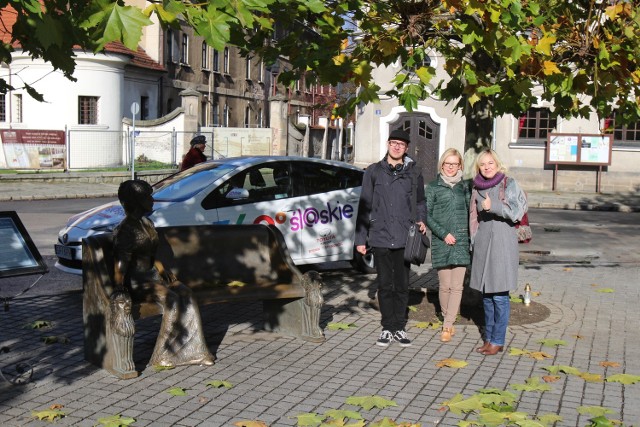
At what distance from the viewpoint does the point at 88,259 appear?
7293 millimetres

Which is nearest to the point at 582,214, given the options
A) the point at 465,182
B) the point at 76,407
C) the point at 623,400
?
the point at 465,182

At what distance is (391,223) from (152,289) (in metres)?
2.12

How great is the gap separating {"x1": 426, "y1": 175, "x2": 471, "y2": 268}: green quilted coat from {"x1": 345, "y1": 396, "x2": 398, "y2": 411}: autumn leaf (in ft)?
7.41

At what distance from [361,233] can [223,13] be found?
3401mm

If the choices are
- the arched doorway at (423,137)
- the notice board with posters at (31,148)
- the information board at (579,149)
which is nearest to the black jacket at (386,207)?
the information board at (579,149)

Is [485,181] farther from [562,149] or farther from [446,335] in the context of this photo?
[562,149]

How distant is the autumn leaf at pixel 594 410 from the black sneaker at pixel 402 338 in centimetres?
212

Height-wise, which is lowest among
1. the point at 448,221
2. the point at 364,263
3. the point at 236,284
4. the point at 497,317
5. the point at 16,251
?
the point at 364,263

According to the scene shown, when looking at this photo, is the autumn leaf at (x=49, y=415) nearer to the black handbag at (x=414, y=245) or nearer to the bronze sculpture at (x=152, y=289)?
the bronze sculpture at (x=152, y=289)

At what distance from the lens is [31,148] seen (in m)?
32.6

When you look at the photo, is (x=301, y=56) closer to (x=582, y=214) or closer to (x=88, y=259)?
(x=88, y=259)

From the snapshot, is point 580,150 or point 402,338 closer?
point 402,338

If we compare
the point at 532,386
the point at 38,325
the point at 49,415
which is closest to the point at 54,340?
the point at 38,325

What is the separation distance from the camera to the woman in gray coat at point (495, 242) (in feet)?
25.5
